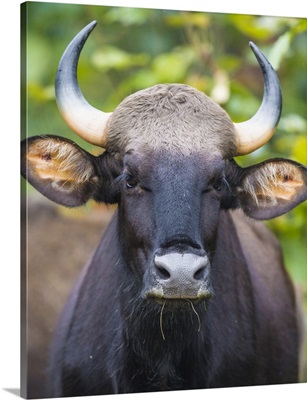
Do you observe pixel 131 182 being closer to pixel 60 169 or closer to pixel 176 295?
pixel 60 169

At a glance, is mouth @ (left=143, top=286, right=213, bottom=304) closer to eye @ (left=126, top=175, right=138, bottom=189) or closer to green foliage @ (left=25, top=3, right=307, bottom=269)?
eye @ (left=126, top=175, right=138, bottom=189)

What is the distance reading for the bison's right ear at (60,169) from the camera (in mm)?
5930

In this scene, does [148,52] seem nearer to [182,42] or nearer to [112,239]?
[182,42]

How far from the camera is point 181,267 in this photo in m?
5.30

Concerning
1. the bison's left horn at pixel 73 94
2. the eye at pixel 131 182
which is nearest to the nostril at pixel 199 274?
the eye at pixel 131 182

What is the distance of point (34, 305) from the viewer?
792cm

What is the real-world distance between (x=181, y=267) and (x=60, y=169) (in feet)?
3.66

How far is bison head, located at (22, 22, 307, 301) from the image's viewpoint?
5520 mm

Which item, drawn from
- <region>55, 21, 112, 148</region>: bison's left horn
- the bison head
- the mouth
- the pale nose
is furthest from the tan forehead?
the mouth

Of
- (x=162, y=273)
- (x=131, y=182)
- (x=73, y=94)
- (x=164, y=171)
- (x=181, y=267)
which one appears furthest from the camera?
(x=73, y=94)

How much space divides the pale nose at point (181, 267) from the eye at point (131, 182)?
55 centimetres

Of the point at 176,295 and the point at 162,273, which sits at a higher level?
the point at 162,273

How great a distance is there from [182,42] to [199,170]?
331 cm

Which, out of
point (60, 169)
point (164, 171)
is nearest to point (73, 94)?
point (60, 169)
